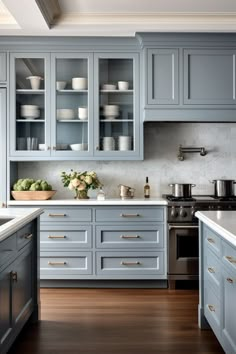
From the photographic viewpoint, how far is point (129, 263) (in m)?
4.24

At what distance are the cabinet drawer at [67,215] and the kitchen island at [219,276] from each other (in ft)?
4.71

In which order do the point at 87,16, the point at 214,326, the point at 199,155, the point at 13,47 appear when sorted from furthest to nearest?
the point at 199,155, the point at 13,47, the point at 87,16, the point at 214,326

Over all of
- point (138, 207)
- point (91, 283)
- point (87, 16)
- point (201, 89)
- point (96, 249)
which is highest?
point (87, 16)

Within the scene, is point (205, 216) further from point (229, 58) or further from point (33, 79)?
point (33, 79)

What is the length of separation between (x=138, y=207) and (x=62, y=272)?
3.17 feet

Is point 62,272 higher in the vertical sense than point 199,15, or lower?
lower

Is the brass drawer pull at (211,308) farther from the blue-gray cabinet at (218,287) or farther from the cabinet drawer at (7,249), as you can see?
the cabinet drawer at (7,249)

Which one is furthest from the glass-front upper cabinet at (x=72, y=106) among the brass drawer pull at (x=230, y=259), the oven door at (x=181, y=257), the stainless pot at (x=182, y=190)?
the brass drawer pull at (x=230, y=259)

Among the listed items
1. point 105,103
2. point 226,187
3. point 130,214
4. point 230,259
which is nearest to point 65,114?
point 105,103

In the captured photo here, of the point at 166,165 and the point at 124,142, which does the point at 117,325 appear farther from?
the point at 166,165

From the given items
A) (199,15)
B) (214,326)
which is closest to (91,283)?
(214,326)

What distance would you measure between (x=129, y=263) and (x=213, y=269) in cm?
160

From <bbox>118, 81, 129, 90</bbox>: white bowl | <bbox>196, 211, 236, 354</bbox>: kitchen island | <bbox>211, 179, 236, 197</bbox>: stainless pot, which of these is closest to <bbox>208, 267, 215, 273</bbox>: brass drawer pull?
<bbox>196, 211, 236, 354</bbox>: kitchen island

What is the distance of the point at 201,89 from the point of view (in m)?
4.35
